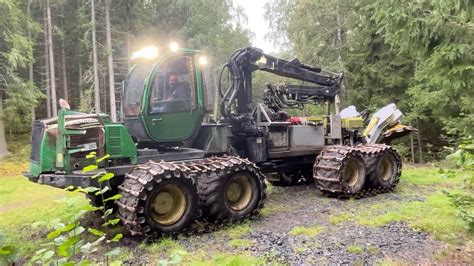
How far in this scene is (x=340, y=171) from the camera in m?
7.00

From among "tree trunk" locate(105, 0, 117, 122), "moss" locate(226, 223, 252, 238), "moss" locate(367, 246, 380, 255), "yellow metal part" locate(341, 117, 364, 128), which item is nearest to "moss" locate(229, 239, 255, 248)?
"moss" locate(226, 223, 252, 238)

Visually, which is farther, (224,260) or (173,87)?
(173,87)

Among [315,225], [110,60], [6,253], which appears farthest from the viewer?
[110,60]

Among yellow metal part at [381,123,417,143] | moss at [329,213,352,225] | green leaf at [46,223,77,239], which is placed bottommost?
moss at [329,213,352,225]

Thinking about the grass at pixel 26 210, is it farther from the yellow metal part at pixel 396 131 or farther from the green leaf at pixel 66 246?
the yellow metal part at pixel 396 131

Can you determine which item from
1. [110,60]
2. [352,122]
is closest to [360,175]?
[352,122]

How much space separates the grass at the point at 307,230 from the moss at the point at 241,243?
638 millimetres

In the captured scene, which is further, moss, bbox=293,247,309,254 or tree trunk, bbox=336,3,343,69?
tree trunk, bbox=336,3,343,69

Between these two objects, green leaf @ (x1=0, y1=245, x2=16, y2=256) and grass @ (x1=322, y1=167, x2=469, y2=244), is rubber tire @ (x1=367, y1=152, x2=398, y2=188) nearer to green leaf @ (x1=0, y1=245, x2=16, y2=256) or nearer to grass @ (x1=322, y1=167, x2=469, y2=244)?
grass @ (x1=322, y1=167, x2=469, y2=244)

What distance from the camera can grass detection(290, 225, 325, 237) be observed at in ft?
16.6

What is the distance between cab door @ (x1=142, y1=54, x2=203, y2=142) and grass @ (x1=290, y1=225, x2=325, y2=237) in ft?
7.05

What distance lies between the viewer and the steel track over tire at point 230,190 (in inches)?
212

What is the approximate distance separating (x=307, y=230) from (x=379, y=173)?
323 cm

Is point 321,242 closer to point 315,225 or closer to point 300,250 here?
point 300,250
